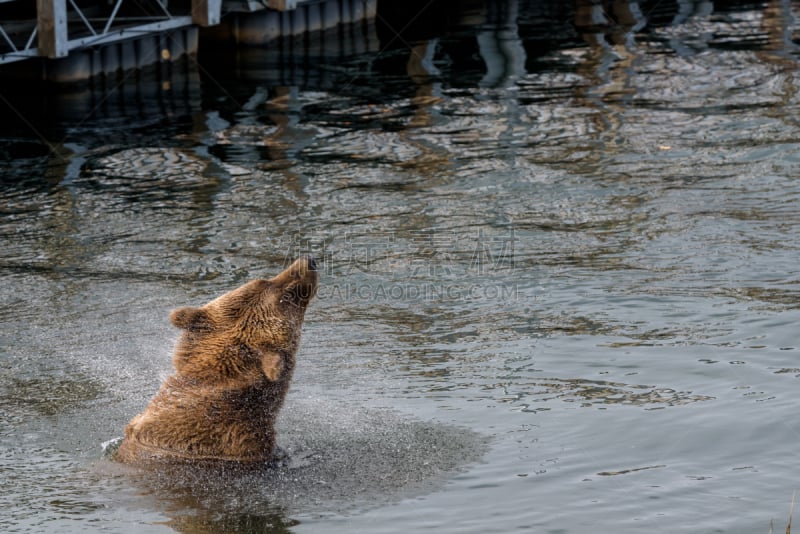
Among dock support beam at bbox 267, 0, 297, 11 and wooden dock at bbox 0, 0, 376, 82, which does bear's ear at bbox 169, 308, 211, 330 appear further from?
dock support beam at bbox 267, 0, 297, 11

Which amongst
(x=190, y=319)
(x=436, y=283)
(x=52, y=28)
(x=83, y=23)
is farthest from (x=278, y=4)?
(x=190, y=319)

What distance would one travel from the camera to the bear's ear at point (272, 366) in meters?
6.13

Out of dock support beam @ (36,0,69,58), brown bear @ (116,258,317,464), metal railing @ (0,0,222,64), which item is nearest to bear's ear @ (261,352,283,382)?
brown bear @ (116,258,317,464)

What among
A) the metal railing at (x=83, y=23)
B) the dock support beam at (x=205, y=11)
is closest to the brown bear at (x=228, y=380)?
the metal railing at (x=83, y=23)

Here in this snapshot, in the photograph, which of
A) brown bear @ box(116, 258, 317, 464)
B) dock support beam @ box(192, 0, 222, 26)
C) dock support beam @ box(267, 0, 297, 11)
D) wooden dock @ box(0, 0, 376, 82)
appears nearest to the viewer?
brown bear @ box(116, 258, 317, 464)

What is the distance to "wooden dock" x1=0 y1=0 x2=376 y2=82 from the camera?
1775 centimetres

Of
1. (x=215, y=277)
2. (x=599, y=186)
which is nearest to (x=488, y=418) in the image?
(x=215, y=277)

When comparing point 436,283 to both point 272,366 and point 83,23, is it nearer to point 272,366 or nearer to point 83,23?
point 272,366

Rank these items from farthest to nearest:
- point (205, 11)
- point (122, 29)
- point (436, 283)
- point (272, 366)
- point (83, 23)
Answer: point (83, 23) → point (205, 11) → point (122, 29) → point (436, 283) → point (272, 366)

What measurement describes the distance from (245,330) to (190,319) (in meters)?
0.31

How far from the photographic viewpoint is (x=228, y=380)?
21.5 feet

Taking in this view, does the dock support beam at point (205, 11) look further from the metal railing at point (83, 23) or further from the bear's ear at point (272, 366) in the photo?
the bear's ear at point (272, 366)

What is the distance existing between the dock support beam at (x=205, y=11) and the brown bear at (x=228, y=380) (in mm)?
14810

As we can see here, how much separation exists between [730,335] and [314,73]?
13.7 m
